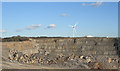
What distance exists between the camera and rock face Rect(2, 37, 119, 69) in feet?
89.5

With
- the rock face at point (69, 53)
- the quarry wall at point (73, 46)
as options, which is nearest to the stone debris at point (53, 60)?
the rock face at point (69, 53)

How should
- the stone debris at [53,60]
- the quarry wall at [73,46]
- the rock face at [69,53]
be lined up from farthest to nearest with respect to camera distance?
the quarry wall at [73,46] < the rock face at [69,53] < the stone debris at [53,60]

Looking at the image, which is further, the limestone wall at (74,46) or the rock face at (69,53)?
the limestone wall at (74,46)

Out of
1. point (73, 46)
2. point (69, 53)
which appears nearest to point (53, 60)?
point (69, 53)

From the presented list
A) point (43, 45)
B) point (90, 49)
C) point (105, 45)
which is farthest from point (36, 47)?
point (105, 45)

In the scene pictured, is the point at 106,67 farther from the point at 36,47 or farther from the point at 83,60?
the point at 36,47

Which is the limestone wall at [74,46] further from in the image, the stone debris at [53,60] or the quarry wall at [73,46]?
the stone debris at [53,60]

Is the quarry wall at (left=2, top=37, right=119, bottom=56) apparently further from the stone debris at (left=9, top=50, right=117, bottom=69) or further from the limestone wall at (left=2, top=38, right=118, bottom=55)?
the stone debris at (left=9, top=50, right=117, bottom=69)

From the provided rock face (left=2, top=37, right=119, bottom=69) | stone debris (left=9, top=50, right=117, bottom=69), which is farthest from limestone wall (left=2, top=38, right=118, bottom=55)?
stone debris (left=9, top=50, right=117, bottom=69)

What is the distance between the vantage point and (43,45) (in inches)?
1389

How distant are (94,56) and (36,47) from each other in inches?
418

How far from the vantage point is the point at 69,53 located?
32.8 m

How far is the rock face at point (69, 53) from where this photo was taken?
89.5ft

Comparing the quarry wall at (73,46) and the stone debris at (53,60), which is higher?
the quarry wall at (73,46)
